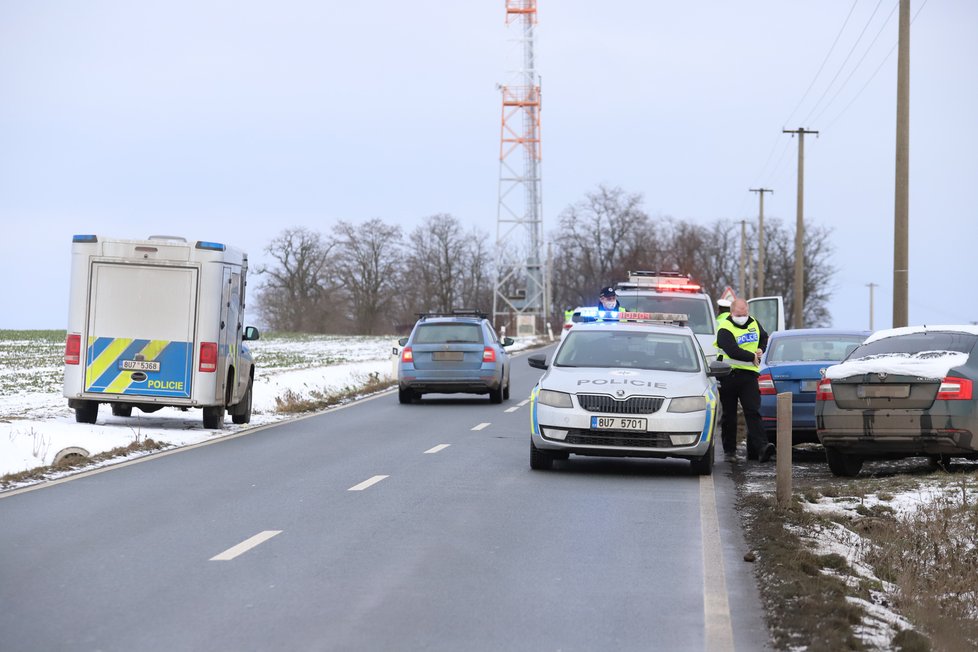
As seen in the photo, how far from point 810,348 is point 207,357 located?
7968 mm

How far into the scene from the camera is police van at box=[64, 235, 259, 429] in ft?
65.3

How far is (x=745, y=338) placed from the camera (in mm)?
17203

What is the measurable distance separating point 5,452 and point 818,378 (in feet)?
29.8

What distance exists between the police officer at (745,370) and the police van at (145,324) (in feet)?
23.1

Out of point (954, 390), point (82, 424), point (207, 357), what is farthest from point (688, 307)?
point (954, 390)

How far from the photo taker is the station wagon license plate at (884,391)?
555 inches

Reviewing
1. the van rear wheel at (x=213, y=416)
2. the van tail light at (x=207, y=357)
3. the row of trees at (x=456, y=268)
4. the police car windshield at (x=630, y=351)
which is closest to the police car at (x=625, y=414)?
the police car windshield at (x=630, y=351)

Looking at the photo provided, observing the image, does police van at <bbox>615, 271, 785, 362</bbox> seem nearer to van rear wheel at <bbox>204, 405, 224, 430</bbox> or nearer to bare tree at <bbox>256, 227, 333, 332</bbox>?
van rear wheel at <bbox>204, 405, 224, 430</bbox>

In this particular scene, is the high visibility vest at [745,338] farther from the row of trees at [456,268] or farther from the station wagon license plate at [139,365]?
the row of trees at [456,268]

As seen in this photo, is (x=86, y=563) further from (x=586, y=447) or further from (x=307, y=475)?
(x=586, y=447)

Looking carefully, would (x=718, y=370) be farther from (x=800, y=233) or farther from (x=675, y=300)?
(x=800, y=233)

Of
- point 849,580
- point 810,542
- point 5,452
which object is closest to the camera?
point 849,580

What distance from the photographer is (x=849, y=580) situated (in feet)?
28.9

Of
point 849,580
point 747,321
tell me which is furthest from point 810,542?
point 747,321
